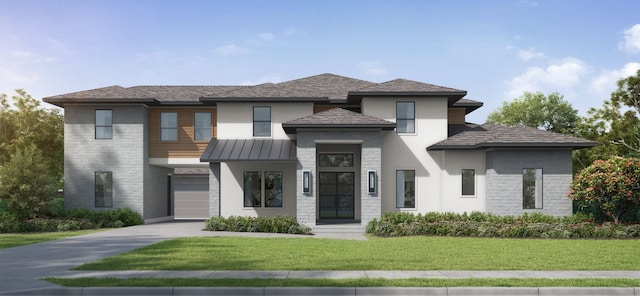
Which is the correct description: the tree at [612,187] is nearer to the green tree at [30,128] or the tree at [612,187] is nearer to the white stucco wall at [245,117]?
the white stucco wall at [245,117]

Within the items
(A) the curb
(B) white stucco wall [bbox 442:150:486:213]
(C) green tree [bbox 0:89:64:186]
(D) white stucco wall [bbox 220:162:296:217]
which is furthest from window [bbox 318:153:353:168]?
(C) green tree [bbox 0:89:64:186]

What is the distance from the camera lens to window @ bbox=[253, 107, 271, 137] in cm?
2594

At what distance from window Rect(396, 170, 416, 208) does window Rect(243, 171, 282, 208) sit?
19.1 ft

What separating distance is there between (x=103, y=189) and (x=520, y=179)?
20147 mm

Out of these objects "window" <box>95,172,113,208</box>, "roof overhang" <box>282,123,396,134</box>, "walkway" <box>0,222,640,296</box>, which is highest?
"roof overhang" <box>282,123,396,134</box>

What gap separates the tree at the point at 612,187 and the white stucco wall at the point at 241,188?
42.0 ft

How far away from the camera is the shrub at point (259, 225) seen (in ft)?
71.2

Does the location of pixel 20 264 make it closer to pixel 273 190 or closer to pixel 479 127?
pixel 273 190

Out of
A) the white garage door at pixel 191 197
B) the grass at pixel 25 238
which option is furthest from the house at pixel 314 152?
the grass at pixel 25 238

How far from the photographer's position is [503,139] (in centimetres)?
2283

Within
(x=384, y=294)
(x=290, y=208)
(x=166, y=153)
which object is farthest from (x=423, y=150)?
(x=384, y=294)

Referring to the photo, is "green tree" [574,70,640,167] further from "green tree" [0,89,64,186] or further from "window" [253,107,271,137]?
"green tree" [0,89,64,186]

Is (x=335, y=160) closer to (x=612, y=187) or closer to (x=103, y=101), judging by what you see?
(x=103, y=101)

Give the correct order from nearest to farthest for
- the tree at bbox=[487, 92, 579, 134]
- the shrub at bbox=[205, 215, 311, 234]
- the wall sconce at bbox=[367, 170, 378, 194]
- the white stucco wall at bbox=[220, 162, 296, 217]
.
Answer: the shrub at bbox=[205, 215, 311, 234] → the wall sconce at bbox=[367, 170, 378, 194] → the white stucco wall at bbox=[220, 162, 296, 217] → the tree at bbox=[487, 92, 579, 134]
